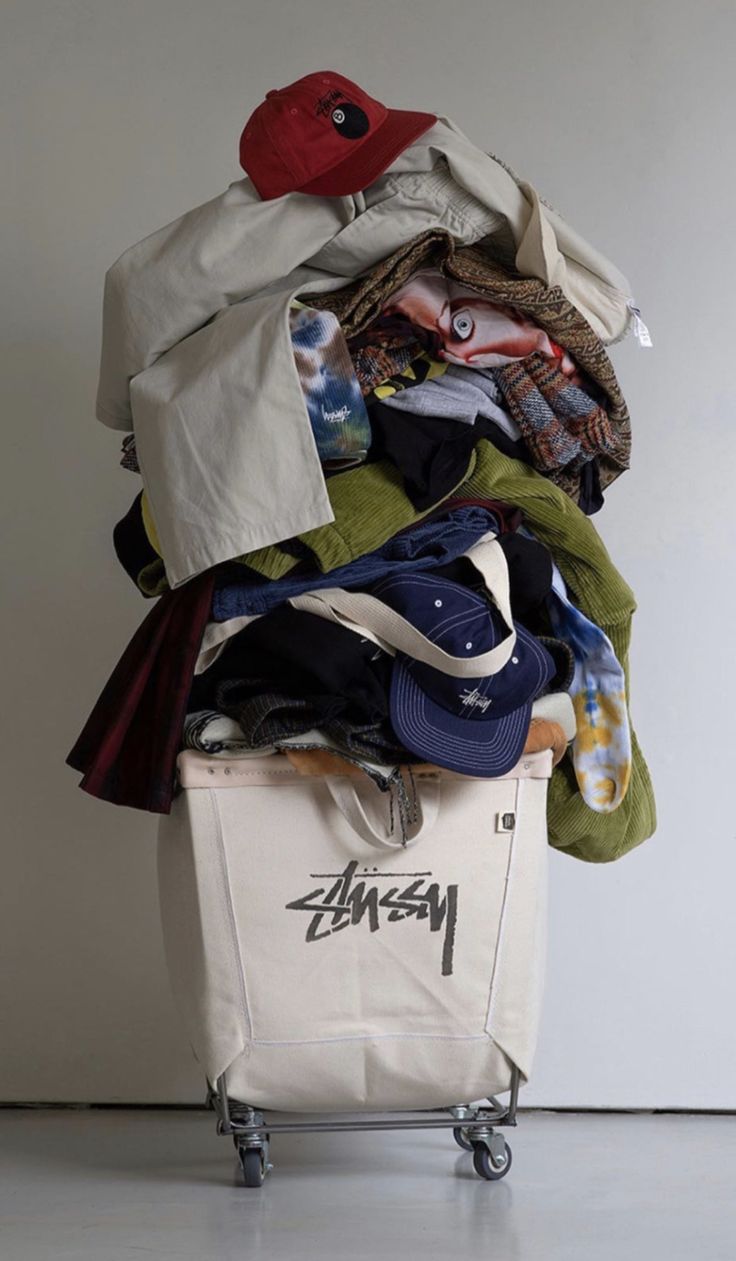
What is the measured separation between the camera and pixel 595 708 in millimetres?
1354

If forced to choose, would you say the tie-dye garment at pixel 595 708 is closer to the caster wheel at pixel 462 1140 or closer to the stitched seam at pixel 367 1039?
the stitched seam at pixel 367 1039

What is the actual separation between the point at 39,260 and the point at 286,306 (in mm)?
872

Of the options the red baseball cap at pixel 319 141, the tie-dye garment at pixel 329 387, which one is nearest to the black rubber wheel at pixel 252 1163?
the tie-dye garment at pixel 329 387

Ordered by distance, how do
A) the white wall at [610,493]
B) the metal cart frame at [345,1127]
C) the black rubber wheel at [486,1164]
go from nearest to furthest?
the metal cart frame at [345,1127]
the black rubber wheel at [486,1164]
the white wall at [610,493]

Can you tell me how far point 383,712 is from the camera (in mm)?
1196

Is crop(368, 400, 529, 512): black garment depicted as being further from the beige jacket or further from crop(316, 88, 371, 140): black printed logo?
crop(316, 88, 371, 140): black printed logo

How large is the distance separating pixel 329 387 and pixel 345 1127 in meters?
0.72

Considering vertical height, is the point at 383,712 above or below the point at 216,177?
below

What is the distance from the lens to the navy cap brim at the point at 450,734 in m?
1.20

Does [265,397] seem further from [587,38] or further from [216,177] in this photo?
[587,38]

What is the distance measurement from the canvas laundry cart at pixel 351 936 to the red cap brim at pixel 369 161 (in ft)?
1.80

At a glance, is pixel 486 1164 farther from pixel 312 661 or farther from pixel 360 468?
pixel 360 468

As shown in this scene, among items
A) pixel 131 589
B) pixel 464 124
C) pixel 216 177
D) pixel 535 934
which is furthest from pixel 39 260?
pixel 535 934

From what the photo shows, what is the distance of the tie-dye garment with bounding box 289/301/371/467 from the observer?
3.90ft
